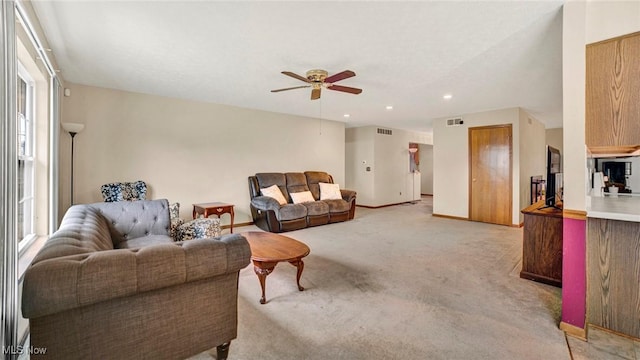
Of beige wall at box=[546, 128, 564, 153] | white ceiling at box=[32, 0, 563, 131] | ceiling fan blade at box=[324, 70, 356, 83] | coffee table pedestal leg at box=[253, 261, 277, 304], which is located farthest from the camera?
beige wall at box=[546, 128, 564, 153]

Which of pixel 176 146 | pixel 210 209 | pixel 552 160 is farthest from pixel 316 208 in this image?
pixel 552 160

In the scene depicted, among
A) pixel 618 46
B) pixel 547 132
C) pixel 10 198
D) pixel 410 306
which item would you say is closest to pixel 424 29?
pixel 618 46

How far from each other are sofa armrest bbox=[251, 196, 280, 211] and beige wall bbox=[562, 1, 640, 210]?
3.98m

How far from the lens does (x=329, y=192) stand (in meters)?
6.26

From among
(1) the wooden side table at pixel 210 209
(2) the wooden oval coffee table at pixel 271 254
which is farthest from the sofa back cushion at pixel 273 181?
(2) the wooden oval coffee table at pixel 271 254

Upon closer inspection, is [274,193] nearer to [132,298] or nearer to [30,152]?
[30,152]

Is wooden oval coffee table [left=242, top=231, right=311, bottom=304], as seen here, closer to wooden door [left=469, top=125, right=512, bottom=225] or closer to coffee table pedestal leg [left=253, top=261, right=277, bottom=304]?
coffee table pedestal leg [left=253, top=261, right=277, bottom=304]

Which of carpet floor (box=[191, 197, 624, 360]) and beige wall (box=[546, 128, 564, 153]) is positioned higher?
beige wall (box=[546, 128, 564, 153])

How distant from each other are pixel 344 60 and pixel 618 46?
7.30ft

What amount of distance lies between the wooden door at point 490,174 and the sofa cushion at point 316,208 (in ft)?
10.6

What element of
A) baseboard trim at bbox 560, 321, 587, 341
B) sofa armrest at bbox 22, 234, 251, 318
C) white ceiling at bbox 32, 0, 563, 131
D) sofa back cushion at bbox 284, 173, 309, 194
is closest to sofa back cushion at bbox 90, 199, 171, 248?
white ceiling at bbox 32, 0, 563, 131

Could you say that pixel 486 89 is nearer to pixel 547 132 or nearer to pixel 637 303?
pixel 637 303

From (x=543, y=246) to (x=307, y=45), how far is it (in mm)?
3167

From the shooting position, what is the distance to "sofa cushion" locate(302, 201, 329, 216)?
17.9 feet
